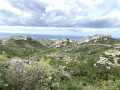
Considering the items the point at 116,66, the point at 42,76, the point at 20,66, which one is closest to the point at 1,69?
the point at 20,66

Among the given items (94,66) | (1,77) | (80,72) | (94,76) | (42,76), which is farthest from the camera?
(94,66)

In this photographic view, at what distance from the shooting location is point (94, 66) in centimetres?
6188

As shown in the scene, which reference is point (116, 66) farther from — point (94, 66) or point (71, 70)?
point (71, 70)

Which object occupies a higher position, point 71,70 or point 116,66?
point 116,66

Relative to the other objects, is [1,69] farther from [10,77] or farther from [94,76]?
[94,76]

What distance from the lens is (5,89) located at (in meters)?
10.7

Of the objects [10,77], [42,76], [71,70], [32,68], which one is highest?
[32,68]

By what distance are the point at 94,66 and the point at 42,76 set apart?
59.1 meters

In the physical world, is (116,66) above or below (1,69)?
below

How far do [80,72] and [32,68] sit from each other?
50.1 metres

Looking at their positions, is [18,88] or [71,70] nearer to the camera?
[18,88]

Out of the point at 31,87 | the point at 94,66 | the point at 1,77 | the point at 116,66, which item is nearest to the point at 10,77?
the point at 1,77

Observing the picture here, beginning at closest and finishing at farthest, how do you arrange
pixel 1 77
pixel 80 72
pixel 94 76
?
pixel 1 77, pixel 94 76, pixel 80 72

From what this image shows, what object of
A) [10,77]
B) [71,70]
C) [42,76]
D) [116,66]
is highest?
[42,76]
